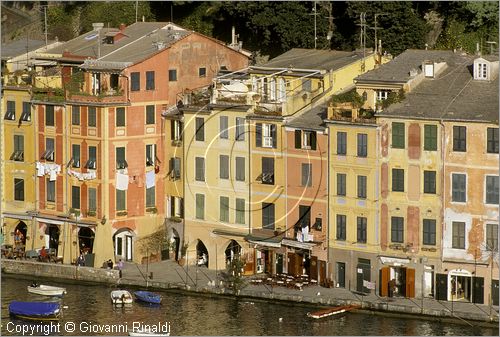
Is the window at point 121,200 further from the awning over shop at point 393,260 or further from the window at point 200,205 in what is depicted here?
the awning over shop at point 393,260

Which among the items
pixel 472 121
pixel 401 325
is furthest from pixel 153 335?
pixel 472 121

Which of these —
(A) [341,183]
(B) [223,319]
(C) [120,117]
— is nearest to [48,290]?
(B) [223,319]

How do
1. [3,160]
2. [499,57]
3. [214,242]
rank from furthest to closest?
[3,160] < [214,242] < [499,57]

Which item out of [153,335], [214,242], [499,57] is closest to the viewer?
[153,335]

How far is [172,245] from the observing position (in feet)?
350

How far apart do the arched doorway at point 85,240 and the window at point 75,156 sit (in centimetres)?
328

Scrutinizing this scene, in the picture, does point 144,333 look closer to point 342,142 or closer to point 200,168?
point 342,142

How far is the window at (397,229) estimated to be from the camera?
9756 centimetres

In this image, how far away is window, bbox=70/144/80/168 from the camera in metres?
108

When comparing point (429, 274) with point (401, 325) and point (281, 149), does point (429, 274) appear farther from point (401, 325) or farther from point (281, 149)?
point (281, 149)

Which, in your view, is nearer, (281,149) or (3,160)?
(281,149)

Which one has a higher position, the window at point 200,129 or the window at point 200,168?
the window at point 200,129

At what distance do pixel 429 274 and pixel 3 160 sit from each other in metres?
26.1

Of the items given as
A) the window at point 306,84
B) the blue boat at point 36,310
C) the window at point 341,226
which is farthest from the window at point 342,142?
the blue boat at point 36,310
